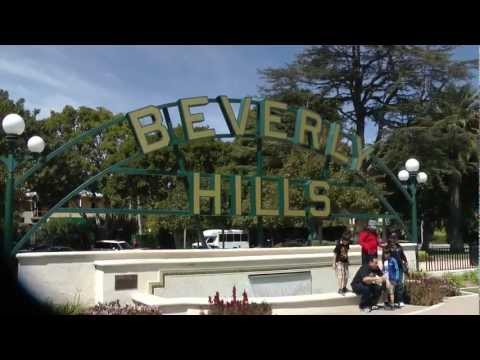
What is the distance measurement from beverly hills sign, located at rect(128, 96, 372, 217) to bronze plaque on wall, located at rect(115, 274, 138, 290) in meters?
2.98

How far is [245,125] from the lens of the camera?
14.9 metres

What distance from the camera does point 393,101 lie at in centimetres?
3806

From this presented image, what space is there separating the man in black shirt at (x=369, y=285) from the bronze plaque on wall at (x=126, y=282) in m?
4.71

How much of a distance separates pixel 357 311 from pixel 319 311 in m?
0.88

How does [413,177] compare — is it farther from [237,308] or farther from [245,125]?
[237,308]

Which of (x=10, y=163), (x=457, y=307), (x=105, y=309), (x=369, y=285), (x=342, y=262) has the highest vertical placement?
(x=10, y=163)

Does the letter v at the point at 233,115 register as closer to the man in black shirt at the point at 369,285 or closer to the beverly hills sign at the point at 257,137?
the beverly hills sign at the point at 257,137

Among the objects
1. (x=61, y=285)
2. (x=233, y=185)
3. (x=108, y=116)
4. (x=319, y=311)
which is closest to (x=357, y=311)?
(x=319, y=311)

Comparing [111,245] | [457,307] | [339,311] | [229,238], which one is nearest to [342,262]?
[339,311]

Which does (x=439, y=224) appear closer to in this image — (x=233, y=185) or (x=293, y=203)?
(x=293, y=203)

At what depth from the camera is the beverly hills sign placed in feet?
45.1

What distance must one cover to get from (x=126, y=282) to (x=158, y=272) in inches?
29.7

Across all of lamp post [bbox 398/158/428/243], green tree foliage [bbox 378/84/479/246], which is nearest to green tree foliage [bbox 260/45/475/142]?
green tree foliage [bbox 378/84/479/246]

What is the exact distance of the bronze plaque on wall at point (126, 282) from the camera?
441 inches
